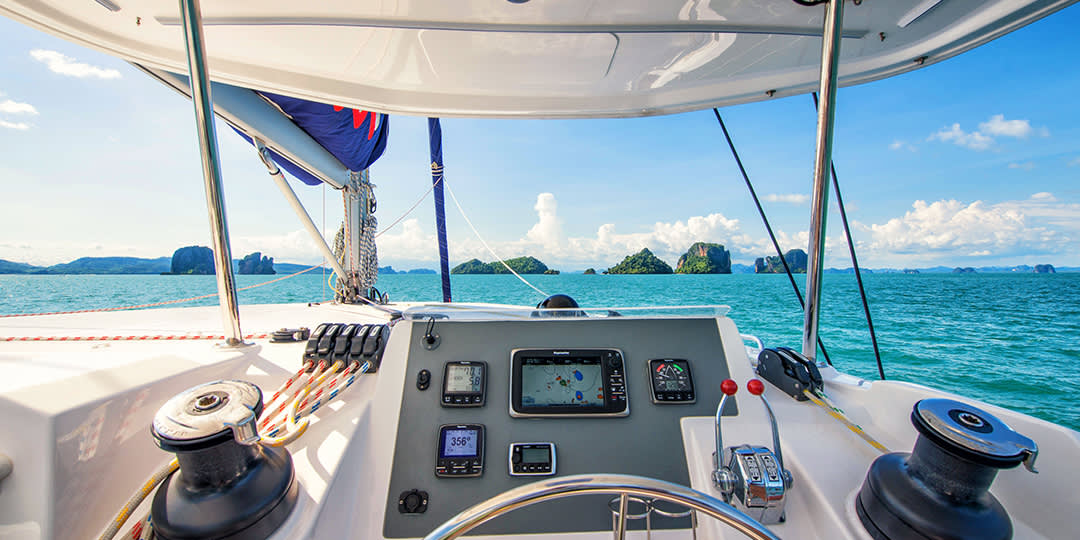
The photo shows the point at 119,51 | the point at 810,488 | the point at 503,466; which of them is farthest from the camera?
the point at 119,51

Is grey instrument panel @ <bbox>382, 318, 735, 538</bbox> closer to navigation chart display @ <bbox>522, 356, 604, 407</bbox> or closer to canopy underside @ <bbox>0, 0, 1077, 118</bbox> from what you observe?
navigation chart display @ <bbox>522, 356, 604, 407</bbox>

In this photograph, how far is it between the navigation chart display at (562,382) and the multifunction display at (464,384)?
118mm

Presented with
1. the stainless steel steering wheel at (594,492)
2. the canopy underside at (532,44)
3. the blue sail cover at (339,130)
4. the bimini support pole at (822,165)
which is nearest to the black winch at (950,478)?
the stainless steel steering wheel at (594,492)

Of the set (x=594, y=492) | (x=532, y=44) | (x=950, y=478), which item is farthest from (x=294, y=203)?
(x=950, y=478)

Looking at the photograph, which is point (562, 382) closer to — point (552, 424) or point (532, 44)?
point (552, 424)

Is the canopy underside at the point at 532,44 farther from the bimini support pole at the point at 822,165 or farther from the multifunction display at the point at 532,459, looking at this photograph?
the multifunction display at the point at 532,459

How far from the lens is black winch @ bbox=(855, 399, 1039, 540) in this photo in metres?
0.61

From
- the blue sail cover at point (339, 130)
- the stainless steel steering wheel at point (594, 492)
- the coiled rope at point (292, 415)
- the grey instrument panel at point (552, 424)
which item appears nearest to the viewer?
the stainless steel steering wheel at point (594, 492)

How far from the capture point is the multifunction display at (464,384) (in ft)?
3.50

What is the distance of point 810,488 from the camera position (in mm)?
878

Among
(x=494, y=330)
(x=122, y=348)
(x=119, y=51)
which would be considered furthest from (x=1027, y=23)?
(x=122, y=348)

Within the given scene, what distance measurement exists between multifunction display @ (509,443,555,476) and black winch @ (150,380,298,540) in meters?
0.48

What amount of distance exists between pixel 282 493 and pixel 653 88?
177 centimetres

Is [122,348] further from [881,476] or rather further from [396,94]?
[881,476]
